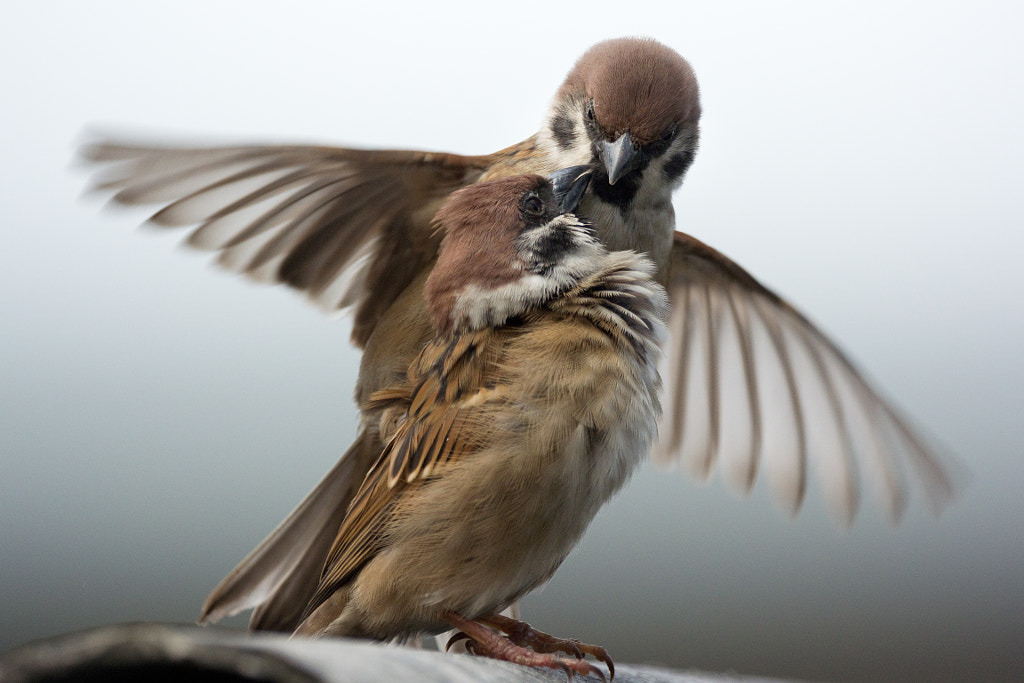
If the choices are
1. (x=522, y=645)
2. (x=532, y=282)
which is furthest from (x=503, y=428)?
(x=522, y=645)

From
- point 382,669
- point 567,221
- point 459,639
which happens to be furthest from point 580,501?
point 382,669

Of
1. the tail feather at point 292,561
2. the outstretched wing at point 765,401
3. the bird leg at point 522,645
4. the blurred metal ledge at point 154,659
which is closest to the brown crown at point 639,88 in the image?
the outstretched wing at point 765,401

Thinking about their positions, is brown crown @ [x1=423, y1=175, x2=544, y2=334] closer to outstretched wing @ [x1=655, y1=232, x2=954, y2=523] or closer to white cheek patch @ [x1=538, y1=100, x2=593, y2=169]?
white cheek patch @ [x1=538, y1=100, x2=593, y2=169]

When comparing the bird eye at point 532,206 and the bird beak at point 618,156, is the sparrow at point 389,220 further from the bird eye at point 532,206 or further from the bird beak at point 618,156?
the bird eye at point 532,206

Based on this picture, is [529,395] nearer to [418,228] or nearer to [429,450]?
[429,450]

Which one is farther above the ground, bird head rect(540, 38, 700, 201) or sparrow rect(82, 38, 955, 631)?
bird head rect(540, 38, 700, 201)

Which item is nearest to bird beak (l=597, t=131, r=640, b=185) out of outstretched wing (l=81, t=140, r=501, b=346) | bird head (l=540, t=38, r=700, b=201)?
bird head (l=540, t=38, r=700, b=201)

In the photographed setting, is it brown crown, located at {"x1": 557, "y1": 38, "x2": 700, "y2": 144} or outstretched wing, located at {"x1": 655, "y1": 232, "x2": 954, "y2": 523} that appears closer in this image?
brown crown, located at {"x1": 557, "y1": 38, "x2": 700, "y2": 144}
